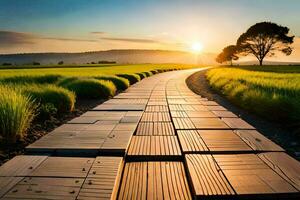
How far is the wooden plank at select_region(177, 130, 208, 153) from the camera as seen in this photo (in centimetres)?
485

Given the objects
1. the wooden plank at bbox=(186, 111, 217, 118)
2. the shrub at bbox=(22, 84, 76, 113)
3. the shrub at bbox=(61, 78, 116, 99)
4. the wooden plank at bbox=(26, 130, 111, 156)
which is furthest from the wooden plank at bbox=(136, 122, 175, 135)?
the shrub at bbox=(61, 78, 116, 99)

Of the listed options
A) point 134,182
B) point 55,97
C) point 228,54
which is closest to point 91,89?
point 55,97

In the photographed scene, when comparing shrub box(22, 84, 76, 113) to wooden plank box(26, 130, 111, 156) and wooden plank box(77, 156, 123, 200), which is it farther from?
wooden plank box(77, 156, 123, 200)

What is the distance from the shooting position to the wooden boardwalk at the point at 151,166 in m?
3.38

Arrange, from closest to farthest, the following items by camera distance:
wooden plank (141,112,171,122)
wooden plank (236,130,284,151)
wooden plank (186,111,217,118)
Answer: wooden plank (236,130,284,151) < wooden plank (141,112,171,122) < wooden plank (186,111,217,118)

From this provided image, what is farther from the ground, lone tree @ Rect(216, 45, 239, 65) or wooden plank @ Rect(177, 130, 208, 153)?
lone tree @ Rect(216, 45, 239, 65)

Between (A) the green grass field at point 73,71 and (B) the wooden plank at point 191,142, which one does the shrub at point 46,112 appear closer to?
(B) the wooden plank at point 191,142

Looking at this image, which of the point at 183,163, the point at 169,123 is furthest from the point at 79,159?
the point at 169,123

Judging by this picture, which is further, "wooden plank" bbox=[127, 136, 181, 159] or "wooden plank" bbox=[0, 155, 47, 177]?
"wooden plank" bbox=[127, 136, 181, 159]

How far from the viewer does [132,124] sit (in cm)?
677

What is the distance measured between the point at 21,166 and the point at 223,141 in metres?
3.25

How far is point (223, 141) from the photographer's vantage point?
5.41m

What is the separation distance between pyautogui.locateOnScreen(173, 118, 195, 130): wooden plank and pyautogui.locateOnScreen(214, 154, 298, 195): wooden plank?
1992mm

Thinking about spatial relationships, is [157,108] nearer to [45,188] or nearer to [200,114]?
[200,114]
